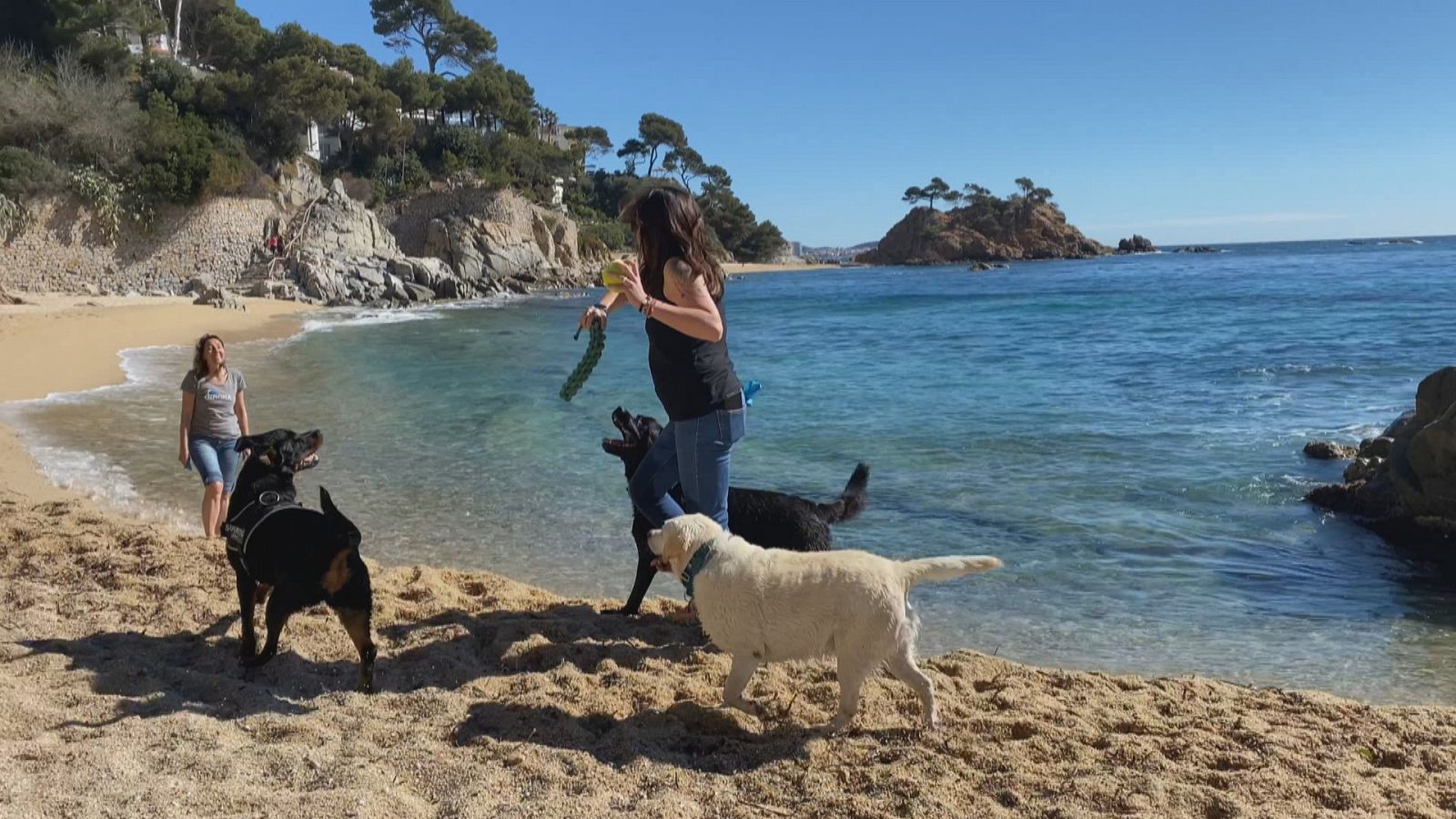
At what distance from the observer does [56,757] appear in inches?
119

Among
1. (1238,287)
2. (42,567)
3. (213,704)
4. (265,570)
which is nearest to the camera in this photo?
(213,704)

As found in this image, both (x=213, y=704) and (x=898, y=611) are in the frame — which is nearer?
(x=898, y=611)

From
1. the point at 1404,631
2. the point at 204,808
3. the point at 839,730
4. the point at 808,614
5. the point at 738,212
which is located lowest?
the point at 1404,631

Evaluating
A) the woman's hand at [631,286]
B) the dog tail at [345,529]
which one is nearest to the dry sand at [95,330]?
the dog tail at [345,529]

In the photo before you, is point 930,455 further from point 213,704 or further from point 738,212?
point 738,212

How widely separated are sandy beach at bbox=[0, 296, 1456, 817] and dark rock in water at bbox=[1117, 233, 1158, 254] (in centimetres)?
12546

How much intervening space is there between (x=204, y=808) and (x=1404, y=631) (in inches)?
242

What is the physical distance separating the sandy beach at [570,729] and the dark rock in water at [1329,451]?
253 inches

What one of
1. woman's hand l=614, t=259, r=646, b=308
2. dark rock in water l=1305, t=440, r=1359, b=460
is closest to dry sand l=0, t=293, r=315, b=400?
woman's hand l=614, t=259, r=646, b=308

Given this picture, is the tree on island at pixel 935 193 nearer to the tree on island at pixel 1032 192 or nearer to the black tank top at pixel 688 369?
the tree on island at pixel 1032 192

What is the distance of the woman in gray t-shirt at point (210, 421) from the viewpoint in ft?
20.0

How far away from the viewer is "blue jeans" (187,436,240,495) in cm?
615

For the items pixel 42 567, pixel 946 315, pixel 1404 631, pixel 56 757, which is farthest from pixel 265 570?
pixel 946 315

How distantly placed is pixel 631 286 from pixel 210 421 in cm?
413
